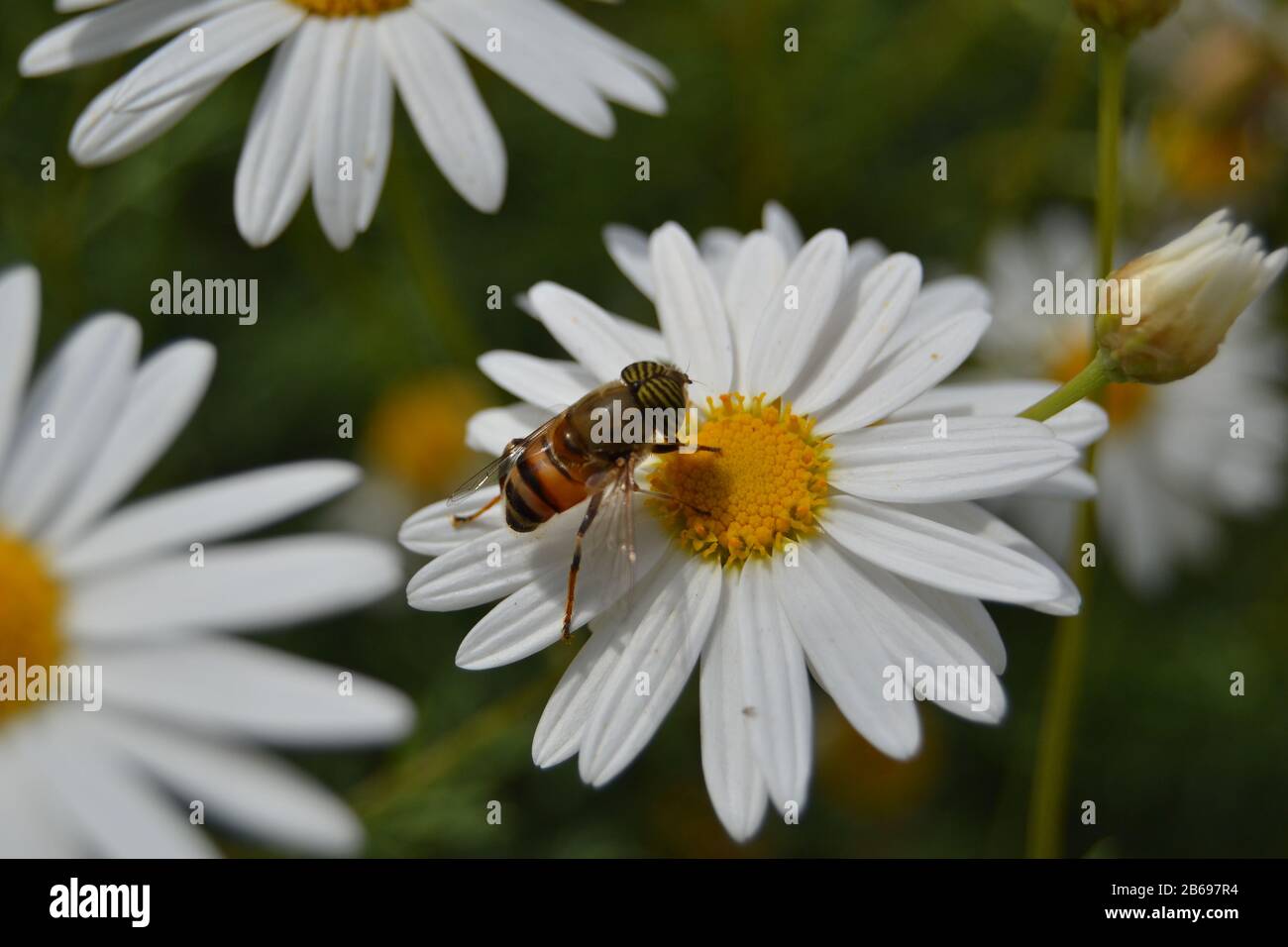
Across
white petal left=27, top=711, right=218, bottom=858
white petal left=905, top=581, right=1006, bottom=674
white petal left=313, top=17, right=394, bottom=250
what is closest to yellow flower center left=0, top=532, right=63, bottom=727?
white petal left=27, top=711, right=218, bottom=858

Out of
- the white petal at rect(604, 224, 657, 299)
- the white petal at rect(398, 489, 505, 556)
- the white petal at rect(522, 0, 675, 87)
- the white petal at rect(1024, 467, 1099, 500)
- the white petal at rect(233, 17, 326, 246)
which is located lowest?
the white petal at rect(398, 489, 505, 556)

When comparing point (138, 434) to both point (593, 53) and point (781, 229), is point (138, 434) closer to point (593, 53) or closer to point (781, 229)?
point (593, 53)

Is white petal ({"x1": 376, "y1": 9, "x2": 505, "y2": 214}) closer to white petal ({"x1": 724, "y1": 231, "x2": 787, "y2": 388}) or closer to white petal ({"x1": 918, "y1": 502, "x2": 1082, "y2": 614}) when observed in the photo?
white petal ({"x1": 724, "y1": 231, "x2": 787, "y2": 388})

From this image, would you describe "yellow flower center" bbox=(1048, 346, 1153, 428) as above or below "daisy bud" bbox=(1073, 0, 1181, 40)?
below

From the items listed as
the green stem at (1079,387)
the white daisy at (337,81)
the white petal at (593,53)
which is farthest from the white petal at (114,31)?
the green stem at (1079,387)

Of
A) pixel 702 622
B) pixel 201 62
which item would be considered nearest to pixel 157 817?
pixel 702 622

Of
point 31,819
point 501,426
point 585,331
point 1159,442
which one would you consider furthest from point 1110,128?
point 1159,442
